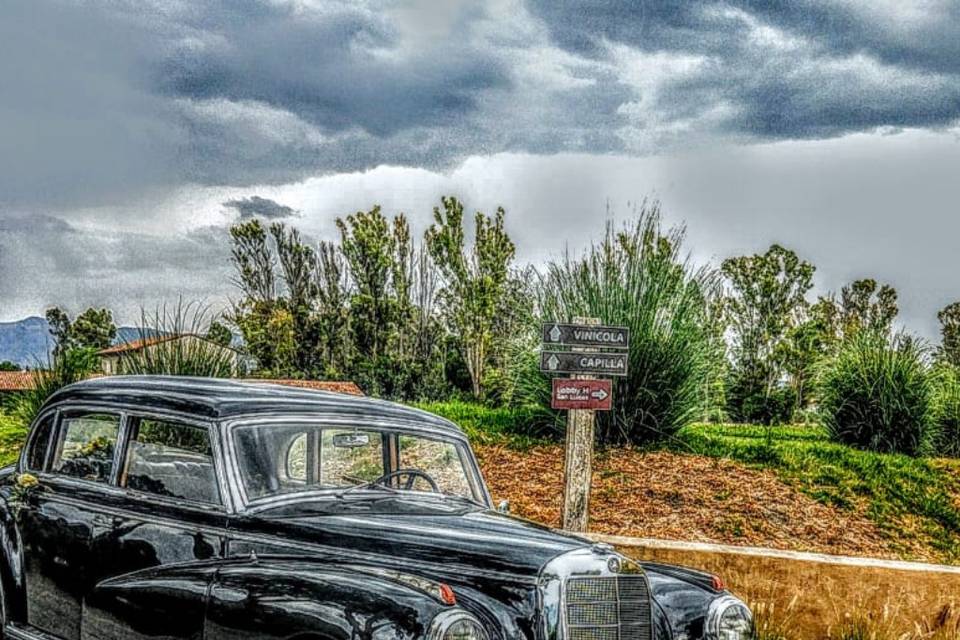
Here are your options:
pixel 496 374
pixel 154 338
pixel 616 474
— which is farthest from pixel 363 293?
pixel 616 474

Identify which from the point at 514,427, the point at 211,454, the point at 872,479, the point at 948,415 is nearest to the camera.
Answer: the point at 211,454

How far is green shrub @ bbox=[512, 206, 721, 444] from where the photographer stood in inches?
457

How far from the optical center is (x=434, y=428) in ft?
17.6

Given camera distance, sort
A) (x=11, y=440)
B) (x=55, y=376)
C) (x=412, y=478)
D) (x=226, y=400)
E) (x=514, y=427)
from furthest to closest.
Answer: (x=11, y=440) → (x=514, y=427) → (x=55, y=376) → (x=412, y=478) → (x=226, y=400)

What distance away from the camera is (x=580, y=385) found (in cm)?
823

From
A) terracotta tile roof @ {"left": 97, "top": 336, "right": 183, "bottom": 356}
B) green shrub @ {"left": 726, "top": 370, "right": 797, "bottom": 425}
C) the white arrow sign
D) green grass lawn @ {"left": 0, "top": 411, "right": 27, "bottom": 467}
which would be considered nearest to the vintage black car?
the white arrow sign

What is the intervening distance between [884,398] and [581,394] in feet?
22.3

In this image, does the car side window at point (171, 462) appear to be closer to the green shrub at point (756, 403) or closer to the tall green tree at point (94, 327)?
the green shrub at point (756, 403)

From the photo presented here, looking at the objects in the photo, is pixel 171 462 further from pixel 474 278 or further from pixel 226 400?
pixel 474 278

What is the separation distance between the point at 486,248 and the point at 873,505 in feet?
54.6

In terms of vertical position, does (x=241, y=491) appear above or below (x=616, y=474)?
above

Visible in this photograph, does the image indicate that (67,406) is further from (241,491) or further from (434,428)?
(434,428)

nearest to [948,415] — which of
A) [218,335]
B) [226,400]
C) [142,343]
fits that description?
[218,335]

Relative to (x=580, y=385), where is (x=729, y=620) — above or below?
below
